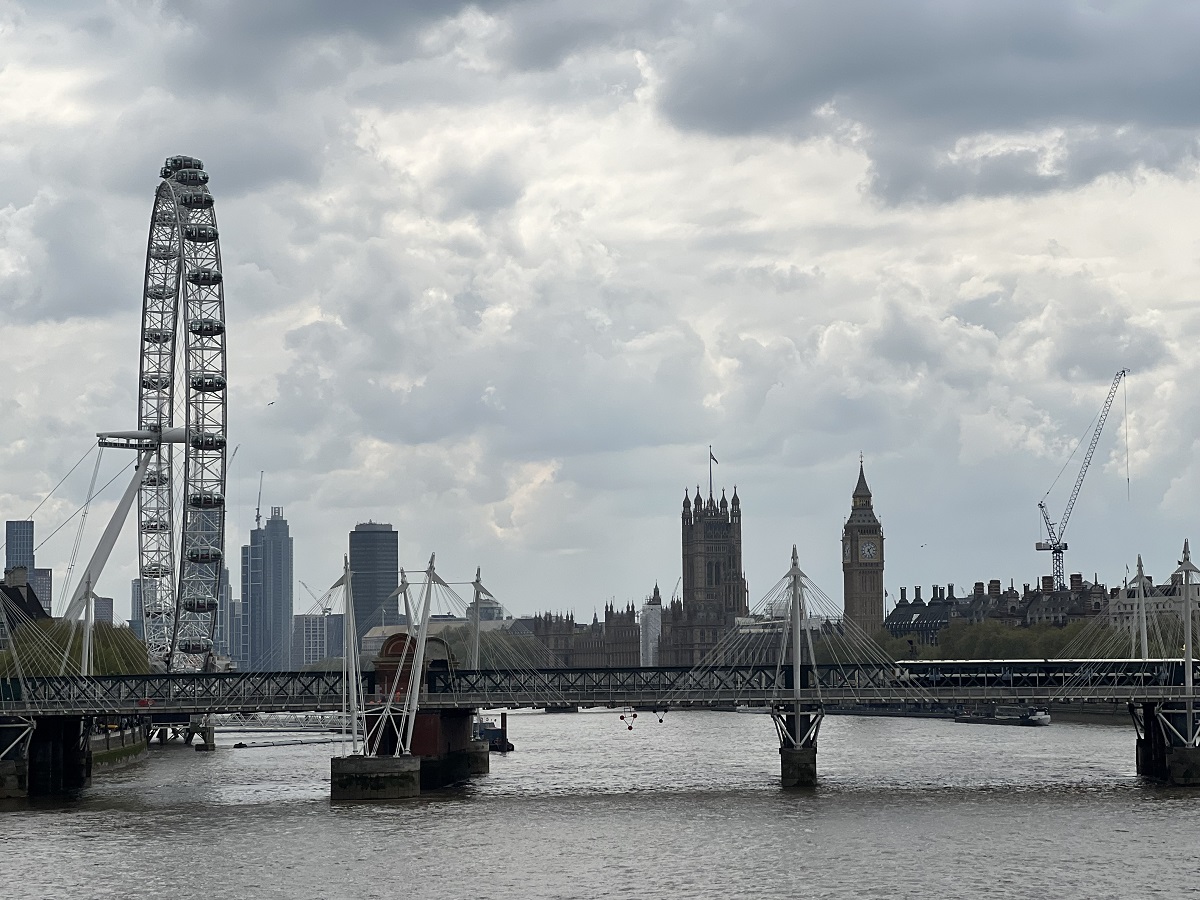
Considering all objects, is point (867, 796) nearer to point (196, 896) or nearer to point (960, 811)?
point (960, 811)

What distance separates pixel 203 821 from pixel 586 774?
2936 centimetres

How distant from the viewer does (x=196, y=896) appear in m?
54.4

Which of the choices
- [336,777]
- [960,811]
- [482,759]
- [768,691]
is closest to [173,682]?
[482,759]

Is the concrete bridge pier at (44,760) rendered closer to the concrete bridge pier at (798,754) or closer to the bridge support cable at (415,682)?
the bridge support cable at (415,682)

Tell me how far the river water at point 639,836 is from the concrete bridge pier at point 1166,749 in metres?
1.48

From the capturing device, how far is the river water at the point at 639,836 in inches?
2189

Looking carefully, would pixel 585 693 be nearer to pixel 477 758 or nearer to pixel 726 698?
pixel 726 698

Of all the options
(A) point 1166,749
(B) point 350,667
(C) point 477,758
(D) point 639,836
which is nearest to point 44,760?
(B) point 350,667

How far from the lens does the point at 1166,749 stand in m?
81.7

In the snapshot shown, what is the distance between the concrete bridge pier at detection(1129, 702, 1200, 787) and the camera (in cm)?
7988

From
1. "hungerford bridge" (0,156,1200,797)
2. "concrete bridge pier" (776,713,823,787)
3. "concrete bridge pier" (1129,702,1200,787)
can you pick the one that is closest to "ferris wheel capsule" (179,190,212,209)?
"hungerford bridge" (0,156,1200,797)

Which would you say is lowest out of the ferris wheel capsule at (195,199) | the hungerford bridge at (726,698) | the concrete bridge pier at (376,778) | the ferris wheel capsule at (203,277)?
the concrete bridge pier at (376,778)

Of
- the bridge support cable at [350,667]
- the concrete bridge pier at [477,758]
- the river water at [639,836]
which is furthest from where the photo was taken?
the concrete bridge pier at [477,758]

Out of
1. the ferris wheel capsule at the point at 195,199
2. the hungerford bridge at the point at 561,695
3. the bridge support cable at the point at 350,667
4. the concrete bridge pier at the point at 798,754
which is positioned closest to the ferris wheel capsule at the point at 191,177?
the ferris wheel capsule at the point at 195,199
